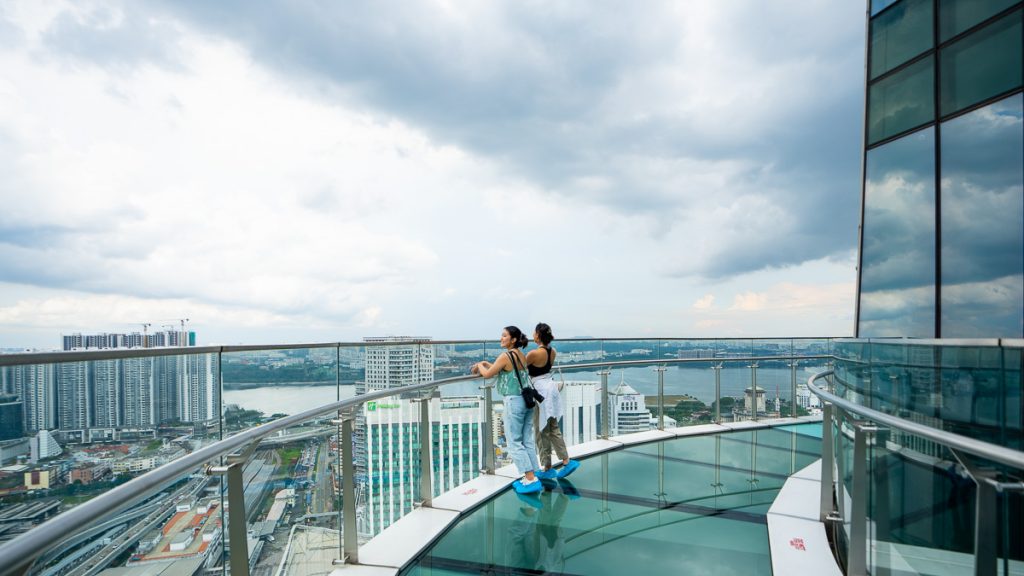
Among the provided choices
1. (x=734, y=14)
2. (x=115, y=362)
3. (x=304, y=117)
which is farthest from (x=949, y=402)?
(x=304, y=117)

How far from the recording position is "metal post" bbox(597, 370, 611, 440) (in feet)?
23.1

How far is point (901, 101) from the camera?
747 cm

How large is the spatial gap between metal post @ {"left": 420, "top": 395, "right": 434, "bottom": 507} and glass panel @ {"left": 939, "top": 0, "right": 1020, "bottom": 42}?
25.1 feet

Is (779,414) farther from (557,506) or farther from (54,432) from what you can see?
(54,432)

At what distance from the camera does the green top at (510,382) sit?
201 inches

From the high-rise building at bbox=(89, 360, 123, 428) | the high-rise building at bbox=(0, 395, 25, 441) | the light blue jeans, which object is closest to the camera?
the high-rise building at bbox=(0, 395, 25, 441)

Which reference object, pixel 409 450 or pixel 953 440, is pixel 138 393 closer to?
pixel 409 450

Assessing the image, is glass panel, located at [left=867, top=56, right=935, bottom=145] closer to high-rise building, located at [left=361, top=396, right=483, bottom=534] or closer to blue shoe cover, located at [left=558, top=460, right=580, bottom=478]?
blue shoe cover, located at [left=558, top=460, right=580, bottom=478]

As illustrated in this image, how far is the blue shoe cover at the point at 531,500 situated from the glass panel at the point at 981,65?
6.77 metres

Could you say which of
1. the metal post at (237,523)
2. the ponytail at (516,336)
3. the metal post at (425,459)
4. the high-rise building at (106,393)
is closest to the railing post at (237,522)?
the metal post at (237,523)

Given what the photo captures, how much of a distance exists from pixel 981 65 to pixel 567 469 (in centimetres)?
675

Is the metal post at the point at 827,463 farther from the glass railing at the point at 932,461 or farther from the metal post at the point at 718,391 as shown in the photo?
the metal post at the point at 718,391

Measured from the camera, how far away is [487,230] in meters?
22.2

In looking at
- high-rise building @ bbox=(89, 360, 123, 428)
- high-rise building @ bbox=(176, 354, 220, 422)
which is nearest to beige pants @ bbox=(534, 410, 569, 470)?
high-rise building @ bbox=(176, 354, 220, 422)
